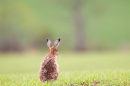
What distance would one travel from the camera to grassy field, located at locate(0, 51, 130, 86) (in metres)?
13.8

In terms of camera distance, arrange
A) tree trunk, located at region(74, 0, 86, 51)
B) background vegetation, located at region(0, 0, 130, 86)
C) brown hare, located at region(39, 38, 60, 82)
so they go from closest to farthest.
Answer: brown hare, located at region(39, 38, 60, 82) < background vegetation, located at region(0, 0, 130, 86) < tree trunk, located at region(74, 0, 86, 51)

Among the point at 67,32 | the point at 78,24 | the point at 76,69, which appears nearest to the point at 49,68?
the point at 76,69

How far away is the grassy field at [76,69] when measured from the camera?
1383cm

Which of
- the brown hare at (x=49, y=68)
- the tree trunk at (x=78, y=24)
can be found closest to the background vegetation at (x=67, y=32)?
the tree trunk at (x=78, y=24)

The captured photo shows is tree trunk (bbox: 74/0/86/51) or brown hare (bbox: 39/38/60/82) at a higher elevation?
tree trunk (bbox: 74/0/86/51)

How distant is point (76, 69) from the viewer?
3123 centimetres

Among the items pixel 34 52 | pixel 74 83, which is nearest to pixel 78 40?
pixel 34 52

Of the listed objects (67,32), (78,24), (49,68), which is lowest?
(49,68)

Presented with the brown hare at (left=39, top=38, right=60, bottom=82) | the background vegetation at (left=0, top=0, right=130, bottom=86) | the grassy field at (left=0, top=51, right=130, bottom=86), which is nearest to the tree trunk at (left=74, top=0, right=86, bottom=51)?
the background vegetation at (left=0, top=0, right=130, bottom=86)

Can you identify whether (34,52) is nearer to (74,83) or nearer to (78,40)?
(78,40)

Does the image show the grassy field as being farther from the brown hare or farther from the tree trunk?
the tree trunk

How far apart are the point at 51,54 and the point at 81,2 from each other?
44.4m

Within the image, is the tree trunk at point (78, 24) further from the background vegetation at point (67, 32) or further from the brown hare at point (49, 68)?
the brown hare at point (49, 68)

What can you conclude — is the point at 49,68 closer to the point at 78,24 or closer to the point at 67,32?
the point at 67,32
